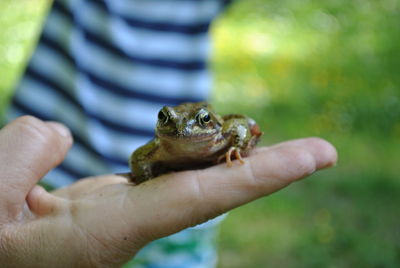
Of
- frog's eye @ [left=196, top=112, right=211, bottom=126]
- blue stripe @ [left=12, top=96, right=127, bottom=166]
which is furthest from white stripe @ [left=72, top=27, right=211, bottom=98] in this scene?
frog's eye @ [left=196, top=112, right=211, bottom=126]

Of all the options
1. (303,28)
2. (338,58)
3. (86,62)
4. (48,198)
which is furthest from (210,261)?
(303,28)

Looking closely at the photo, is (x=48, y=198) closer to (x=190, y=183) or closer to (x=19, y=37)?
(x=190, y=183)

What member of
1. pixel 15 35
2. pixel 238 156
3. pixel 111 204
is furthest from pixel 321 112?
pixel 15 35

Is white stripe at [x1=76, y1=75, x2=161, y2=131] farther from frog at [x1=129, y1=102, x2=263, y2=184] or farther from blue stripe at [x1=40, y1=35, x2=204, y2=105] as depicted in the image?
frog at [x1=129, y1=102, x2=263, y2=184]

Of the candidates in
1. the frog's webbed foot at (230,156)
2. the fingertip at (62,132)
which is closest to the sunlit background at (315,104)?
the frog's webbed foot at (230,156)

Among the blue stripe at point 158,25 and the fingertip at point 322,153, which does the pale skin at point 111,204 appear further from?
the blue stripe at point 158,25
